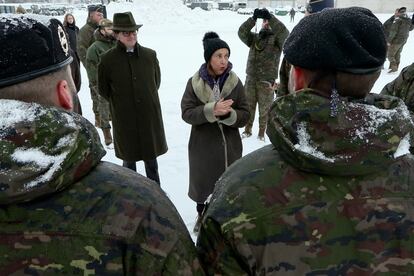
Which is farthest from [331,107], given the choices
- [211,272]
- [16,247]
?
[16,247]

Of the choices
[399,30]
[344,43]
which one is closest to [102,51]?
[344,43]

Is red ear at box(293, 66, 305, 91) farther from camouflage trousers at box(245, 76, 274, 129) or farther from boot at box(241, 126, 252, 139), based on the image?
boot at box(241, 126, 252, 139)

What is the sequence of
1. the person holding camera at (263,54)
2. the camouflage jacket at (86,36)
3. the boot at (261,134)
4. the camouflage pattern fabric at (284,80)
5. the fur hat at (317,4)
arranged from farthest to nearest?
1. the camouflage jacket at (86,36)
2. the boot at (261,134)
3. the person holding camera at (263,54)
4. the fur hat at (317,4)
5. the camouflage pattern fabric at (284,80)

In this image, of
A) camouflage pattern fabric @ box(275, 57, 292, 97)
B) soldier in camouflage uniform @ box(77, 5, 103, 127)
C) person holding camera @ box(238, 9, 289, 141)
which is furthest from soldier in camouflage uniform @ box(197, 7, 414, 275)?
soldier in camouflage uniform @ box(77, 5, 103, 127)

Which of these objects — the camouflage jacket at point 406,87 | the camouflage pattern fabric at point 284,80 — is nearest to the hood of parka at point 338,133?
the camouflage jacket at point 406,87

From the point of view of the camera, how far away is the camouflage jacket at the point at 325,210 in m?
1.11

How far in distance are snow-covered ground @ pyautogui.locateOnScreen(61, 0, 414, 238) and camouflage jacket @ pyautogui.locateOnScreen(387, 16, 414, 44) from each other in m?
0.83

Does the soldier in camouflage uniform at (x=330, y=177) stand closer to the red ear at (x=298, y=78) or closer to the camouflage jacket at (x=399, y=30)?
the red ear at (x=298, y=78)

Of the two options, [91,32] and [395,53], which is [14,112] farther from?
[395,53]

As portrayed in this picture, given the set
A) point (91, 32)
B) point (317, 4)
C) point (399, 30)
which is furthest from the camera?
point (399, 30)

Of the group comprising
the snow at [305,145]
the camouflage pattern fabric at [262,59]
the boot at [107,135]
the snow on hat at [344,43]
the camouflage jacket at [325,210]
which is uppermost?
the snow on hat at [344,43]

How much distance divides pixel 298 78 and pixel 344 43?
6.7 inches

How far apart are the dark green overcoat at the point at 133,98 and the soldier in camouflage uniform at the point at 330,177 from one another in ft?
8.33

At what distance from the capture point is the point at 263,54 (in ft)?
16.9
